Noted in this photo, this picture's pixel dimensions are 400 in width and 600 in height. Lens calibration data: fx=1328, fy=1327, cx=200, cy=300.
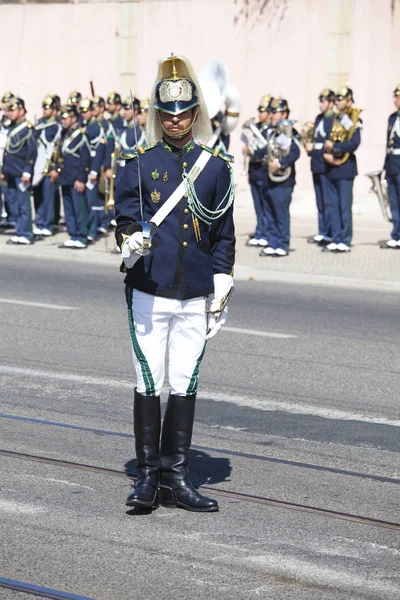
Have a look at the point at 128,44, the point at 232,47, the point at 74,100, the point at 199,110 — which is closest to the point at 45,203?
the point at 74,100

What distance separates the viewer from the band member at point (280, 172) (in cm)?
1780

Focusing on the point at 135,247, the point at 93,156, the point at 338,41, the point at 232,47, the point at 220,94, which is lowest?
the point at 93,156

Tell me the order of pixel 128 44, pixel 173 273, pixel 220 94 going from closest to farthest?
1. pixel 173 273
2. pixel 220 94
3. pixel 128 44

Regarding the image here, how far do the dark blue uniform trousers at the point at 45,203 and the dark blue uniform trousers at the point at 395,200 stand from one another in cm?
520

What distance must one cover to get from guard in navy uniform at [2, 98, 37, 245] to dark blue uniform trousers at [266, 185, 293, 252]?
11.2 ft

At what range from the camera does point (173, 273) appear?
6297 mm

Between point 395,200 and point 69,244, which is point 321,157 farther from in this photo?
point 69,244

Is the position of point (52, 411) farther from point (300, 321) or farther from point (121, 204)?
point (300, 321)

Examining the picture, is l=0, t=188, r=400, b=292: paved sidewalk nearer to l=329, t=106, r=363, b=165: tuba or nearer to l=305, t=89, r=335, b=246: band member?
l=305, t=89, r=335, b=246: band member

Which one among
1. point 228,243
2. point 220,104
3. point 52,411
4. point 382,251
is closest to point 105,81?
point 220,104

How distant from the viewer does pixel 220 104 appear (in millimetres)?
18312

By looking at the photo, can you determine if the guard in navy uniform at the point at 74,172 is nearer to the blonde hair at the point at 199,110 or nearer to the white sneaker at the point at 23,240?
the white sneaker at the point at 23,240

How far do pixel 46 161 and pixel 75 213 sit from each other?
3.85 feet

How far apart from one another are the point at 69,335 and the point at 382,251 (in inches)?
300
